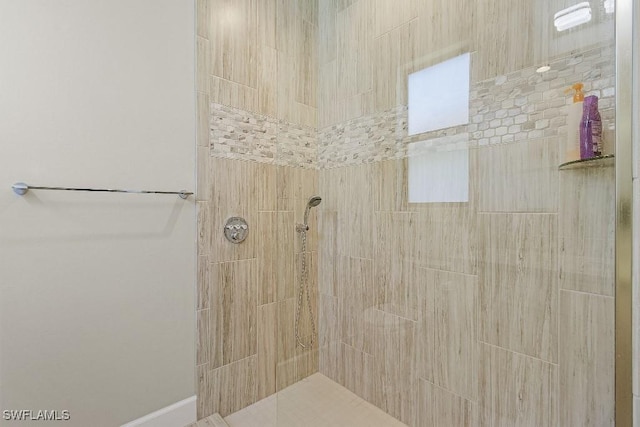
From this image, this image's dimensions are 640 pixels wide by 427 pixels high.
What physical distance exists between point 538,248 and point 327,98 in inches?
48.5

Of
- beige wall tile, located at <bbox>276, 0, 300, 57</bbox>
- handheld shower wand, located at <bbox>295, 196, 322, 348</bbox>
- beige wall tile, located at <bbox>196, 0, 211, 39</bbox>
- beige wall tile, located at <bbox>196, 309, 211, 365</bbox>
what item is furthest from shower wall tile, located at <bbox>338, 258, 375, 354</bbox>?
beige wall tile, located at <bbox>196, 0, 211, 39</bbox>

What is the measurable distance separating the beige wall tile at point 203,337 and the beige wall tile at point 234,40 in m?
1.15

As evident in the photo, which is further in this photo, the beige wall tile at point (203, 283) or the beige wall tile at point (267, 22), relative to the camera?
the beige wall tile at point (267, 22)

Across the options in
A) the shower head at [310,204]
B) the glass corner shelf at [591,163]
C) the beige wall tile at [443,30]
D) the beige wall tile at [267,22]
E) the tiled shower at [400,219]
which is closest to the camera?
the glass corner shelf at [591,163]

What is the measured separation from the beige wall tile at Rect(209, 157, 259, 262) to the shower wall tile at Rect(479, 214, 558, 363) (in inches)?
42.0

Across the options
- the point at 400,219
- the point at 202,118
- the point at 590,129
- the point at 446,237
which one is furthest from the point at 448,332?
the point at 202,118

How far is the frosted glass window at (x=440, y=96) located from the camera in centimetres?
119

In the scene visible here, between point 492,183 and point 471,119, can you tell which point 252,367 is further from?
point 471,119

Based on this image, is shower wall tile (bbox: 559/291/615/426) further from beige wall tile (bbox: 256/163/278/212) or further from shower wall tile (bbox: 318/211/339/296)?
beige wall tile (bbox: 256/163/278/212)

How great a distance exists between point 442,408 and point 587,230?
35.8 inches

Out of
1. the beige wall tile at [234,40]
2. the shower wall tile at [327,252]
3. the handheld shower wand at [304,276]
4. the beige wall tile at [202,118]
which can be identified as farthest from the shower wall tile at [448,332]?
the beige wall tile at [234,40]

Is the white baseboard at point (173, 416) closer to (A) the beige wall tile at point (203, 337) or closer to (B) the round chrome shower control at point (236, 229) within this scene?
(A) the beige wall tile at point (203, 337)

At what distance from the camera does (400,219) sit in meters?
1.39

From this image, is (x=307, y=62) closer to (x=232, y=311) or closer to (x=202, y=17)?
(x=202, y=17)
